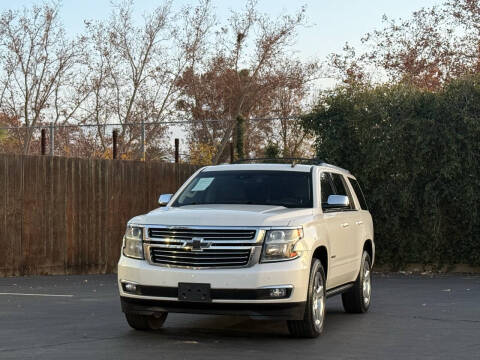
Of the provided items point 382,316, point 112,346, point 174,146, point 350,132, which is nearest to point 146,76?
point 174,146

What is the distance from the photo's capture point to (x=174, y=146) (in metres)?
24.2

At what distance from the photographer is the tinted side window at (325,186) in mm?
11523

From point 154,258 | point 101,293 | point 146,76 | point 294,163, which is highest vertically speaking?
point 146,76

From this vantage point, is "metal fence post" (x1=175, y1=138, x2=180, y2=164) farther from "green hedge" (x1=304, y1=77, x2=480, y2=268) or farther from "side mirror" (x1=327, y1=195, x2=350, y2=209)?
"side mirror" (x1=327, y1=195, x2=350, y2=209)

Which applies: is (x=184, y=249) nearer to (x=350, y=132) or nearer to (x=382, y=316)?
(x=382, y=316)

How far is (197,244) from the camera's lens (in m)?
9.62

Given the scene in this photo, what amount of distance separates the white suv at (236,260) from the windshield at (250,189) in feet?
0.07

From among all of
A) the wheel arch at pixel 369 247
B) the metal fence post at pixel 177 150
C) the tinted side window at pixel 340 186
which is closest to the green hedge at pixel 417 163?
the metal fence post at pixel 177 150

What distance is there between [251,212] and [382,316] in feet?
11.0

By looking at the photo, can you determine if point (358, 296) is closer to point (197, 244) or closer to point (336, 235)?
point (336, 235)

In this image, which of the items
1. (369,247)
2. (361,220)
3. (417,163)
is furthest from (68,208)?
(361,220)

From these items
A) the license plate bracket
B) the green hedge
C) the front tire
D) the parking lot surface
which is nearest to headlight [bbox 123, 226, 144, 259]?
the license plate bracket

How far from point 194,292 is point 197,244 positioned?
499mm

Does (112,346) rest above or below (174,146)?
below
